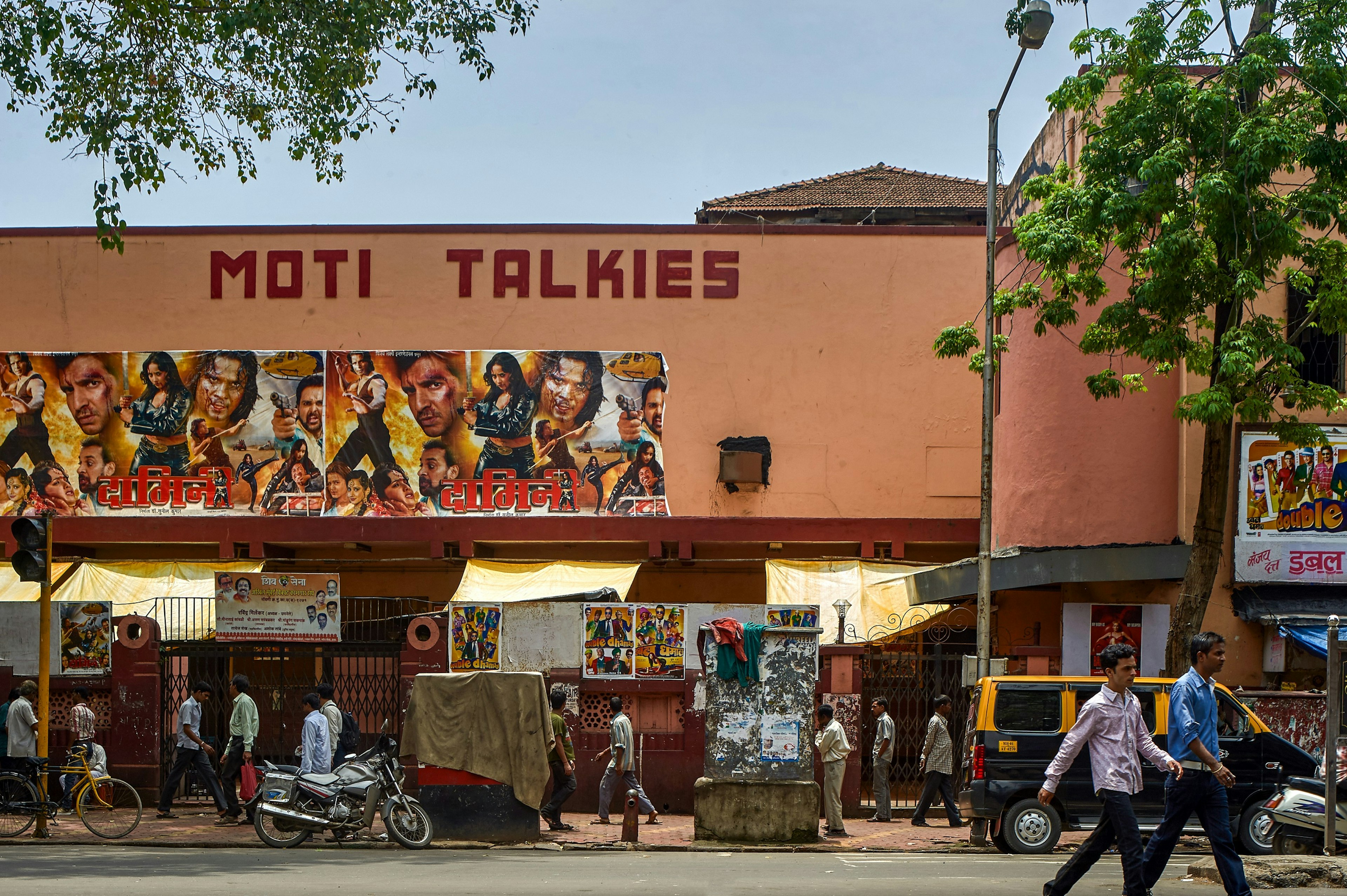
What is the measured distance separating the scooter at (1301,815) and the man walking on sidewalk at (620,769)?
21.5ft

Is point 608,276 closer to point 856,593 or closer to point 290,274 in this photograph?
point 290,274

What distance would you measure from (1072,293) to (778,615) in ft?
18.2

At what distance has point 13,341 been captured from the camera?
25.2 metres

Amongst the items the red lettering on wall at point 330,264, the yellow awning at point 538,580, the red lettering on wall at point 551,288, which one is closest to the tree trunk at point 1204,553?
the yellow awning at point 538,580

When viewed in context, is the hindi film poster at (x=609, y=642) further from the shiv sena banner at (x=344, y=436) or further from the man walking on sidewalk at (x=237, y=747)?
the shiv sena banner at (x=344, y=436)

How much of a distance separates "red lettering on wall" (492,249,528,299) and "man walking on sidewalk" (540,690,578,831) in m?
10.5

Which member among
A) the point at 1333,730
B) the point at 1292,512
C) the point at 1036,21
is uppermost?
the point at 1036,21

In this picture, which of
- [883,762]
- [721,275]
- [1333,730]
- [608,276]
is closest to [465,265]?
[608,276]

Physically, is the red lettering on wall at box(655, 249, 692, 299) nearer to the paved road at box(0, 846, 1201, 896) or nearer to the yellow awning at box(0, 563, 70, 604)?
the yellow awning at box(0, 563, 70, 604)

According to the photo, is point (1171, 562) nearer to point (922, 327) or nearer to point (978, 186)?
point (922, 327)

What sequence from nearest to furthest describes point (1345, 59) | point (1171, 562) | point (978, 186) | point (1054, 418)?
point (1345, 59)
point (1171, 562)
point (1054, 418)
point (978, 186)

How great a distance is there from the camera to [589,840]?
1504 cm

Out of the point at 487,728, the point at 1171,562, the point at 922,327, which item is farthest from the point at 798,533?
the point at 487,728

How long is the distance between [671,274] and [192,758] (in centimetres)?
1201
